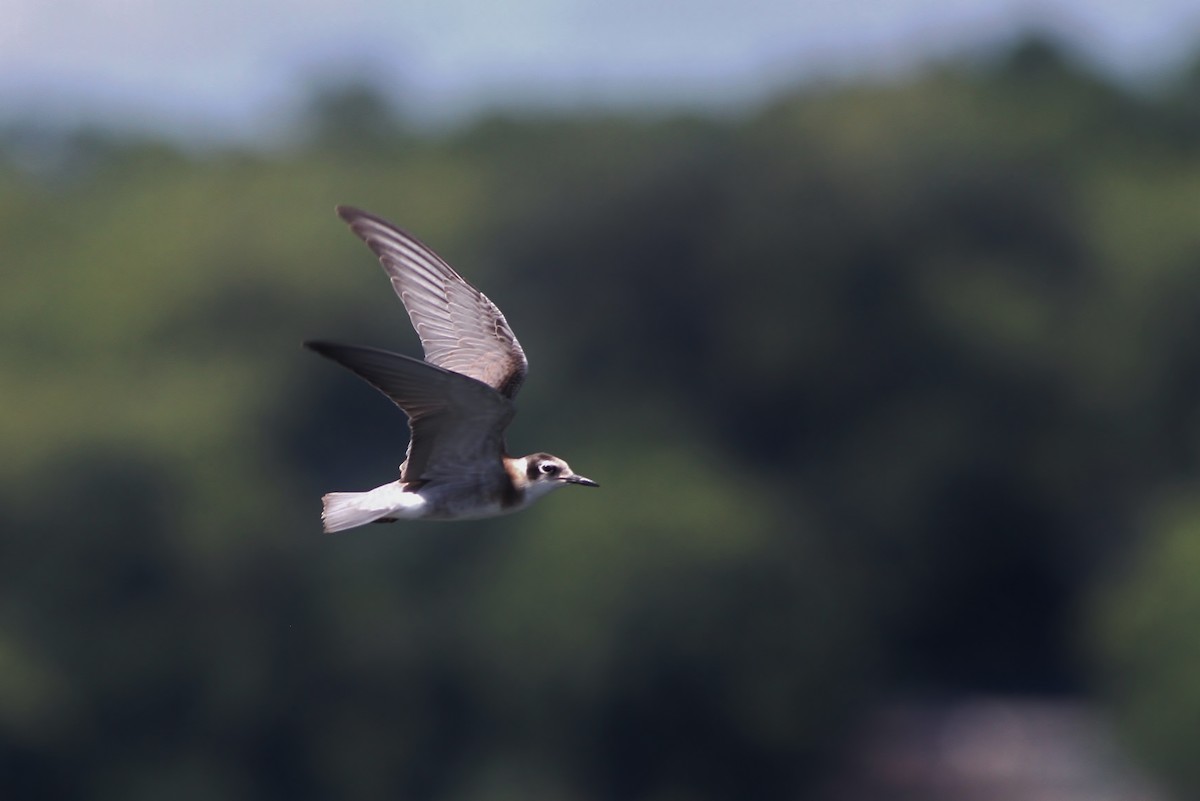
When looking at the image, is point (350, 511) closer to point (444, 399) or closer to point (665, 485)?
point (444, 399)

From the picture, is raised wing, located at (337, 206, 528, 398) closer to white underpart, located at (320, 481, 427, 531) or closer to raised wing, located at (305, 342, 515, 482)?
raised wing, located at (305, 342, 515, 482)

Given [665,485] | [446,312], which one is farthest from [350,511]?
[665,485]

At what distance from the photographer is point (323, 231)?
91938 mm

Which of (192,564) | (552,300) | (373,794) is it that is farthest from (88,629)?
(552,300)

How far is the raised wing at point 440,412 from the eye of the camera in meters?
12.5

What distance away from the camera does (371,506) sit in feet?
45.4

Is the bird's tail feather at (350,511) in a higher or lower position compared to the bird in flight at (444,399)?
lower

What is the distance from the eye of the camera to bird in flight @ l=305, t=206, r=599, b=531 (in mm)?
12969

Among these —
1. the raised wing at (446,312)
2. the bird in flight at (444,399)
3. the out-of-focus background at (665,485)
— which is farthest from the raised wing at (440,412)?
the out-of-focus background at (665,485)

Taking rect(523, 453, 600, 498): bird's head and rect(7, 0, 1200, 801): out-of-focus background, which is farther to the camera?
rect(7, 0, 1200, 801): out-of-focus background

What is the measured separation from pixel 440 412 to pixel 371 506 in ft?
2.65

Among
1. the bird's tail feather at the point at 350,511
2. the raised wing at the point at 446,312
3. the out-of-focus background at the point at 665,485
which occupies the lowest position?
the bird's tail feather at the point at 350,511

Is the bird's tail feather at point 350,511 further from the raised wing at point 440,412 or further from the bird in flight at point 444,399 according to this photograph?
the raised wing at point 440,412

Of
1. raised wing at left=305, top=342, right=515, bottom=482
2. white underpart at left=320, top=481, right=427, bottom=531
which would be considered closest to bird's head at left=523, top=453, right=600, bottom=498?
raised wing at left=305, top=342, right=515, bottom=482
